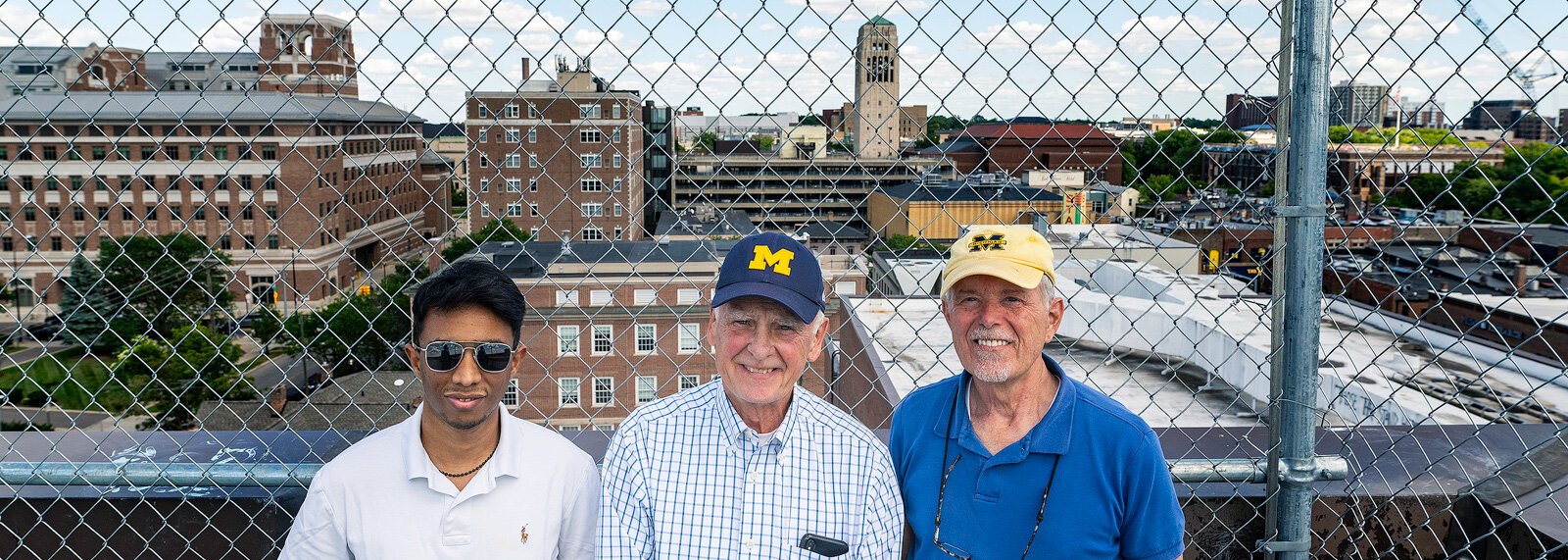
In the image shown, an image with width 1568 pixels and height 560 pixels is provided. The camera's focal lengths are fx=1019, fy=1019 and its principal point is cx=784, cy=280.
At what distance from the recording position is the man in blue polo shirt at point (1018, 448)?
2139 mm

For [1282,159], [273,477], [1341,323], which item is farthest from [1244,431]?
[1341,323]

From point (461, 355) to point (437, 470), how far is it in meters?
0.27

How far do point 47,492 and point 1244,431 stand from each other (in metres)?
3.71

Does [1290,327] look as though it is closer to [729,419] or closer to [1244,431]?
[1244,431]

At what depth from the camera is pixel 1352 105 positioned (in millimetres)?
2828

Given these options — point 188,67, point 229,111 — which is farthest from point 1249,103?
point 188,67

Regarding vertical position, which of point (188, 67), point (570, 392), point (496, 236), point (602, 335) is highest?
point (188, 67)

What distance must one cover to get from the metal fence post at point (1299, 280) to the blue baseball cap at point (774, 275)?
1.28 meters

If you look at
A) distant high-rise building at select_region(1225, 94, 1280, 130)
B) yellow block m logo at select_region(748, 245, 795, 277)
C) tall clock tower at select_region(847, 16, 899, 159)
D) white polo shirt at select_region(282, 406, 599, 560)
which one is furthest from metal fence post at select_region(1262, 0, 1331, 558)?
white polo shirt at select_region(282, 406, 599, 560)

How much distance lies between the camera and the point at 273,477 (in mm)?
2850

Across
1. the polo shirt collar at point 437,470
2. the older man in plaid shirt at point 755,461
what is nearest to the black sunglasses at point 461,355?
the polo shirt collar at point 437,470

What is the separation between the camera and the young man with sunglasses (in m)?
2.26

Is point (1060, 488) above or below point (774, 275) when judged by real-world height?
below

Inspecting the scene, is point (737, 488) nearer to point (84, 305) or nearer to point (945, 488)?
point (945, 488)
